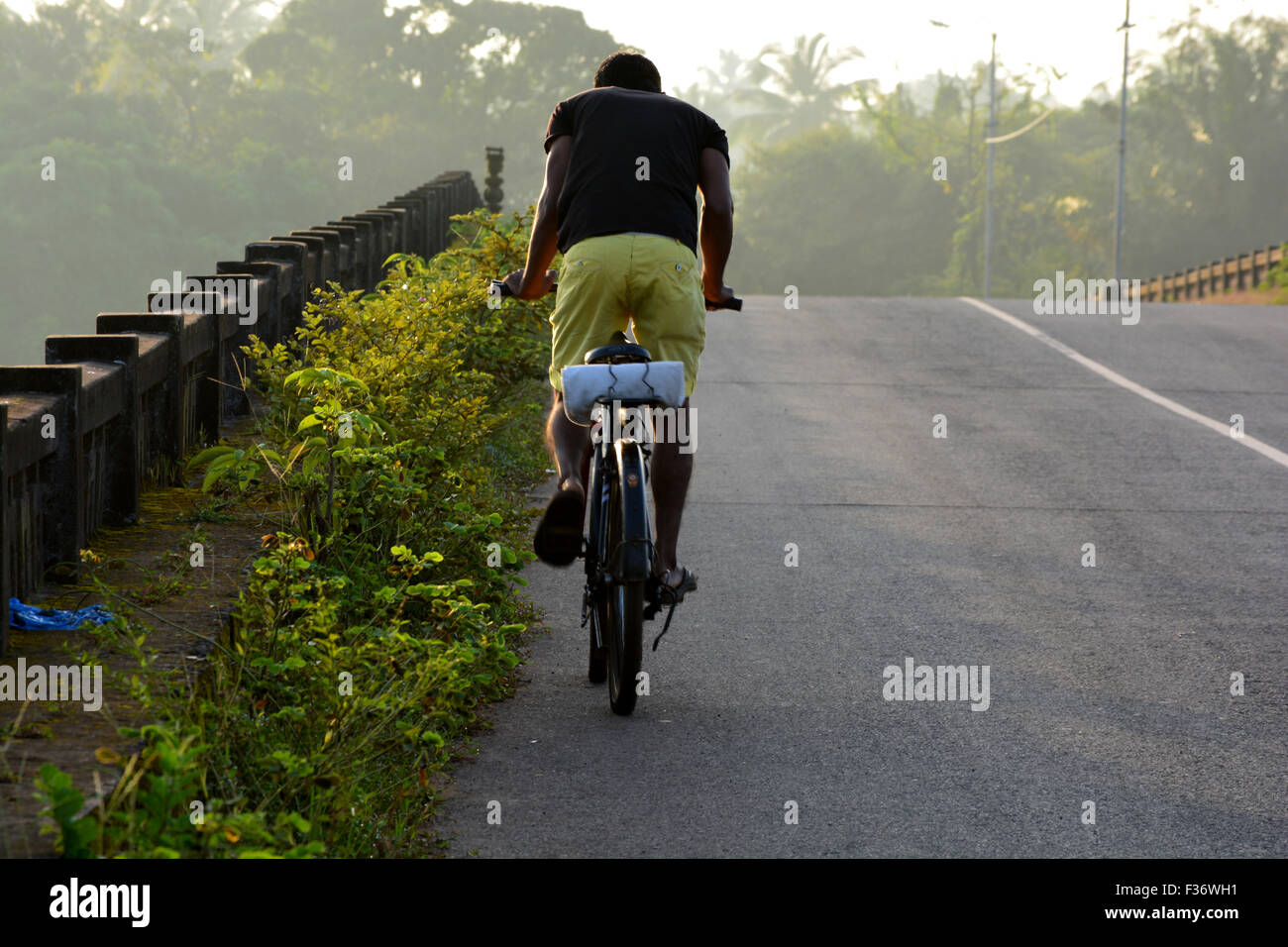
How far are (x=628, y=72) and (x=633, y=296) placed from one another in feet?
2.67

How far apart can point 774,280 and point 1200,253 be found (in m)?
16.9

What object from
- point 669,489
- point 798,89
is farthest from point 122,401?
point 798,89

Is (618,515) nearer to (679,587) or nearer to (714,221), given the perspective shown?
(679,587)

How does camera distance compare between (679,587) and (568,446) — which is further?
(568,446)

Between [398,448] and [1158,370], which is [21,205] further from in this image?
[398,448]

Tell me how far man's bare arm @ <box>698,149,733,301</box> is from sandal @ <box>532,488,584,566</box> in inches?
35.8

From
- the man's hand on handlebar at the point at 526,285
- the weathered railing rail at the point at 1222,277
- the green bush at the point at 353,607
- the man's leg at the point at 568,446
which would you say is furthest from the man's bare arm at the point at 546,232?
the weathered railing rail at the point at 1222,277

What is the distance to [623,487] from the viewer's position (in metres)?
4.97

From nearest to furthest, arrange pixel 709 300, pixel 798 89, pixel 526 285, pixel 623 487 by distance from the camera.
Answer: pixel 623 487 → pixel 526 285 → pixel 709 300 → pixel 798 89

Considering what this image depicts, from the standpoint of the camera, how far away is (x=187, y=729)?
3729 mm

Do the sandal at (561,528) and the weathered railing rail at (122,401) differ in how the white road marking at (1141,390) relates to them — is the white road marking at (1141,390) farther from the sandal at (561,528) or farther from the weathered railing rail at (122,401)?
the sandal at (561,528)

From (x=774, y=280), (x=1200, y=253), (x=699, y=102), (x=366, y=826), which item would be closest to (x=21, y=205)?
(x=774, y=280)

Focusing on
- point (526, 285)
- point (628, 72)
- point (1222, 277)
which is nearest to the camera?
point (628, 72)

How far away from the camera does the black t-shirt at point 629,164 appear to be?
17.4ft
